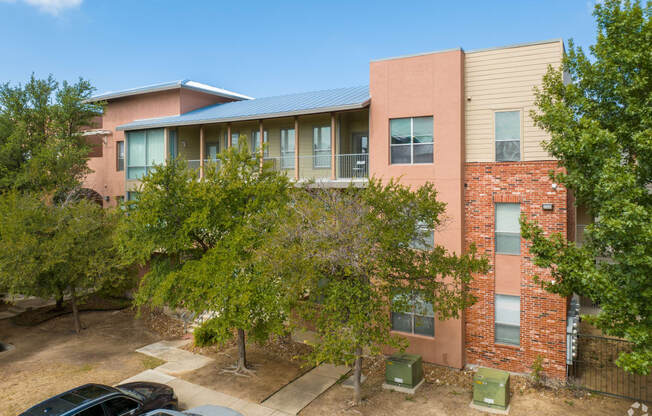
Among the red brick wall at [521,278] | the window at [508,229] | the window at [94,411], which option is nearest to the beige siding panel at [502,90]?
the red brick wall at [521,278]

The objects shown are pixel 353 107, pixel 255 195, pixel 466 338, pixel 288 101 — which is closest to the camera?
pixel 255 195

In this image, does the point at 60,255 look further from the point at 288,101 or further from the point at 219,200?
the point at 288,101

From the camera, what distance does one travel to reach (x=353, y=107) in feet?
52.3

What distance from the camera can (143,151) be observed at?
2266 centimetres

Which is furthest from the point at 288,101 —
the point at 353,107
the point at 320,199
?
the point at 320,199

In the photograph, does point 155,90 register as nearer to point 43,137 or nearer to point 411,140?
point 43,137

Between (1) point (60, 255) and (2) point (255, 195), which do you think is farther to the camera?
(1) point (60, 255)

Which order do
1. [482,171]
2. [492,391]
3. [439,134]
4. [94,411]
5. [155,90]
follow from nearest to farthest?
1. [94,411]
2. [492,391]
3. [482,171]
4. [439,134]
5. [155,90]

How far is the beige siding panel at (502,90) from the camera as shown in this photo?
1368 centimetres

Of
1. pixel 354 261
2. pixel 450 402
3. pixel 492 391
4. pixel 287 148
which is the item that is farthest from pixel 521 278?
pixel 287 148

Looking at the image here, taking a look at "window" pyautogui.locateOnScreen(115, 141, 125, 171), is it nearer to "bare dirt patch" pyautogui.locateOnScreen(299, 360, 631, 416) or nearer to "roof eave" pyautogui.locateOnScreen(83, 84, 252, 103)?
"roof eave" pyautogui.locateOnScreen(83, 84, 252, 103)

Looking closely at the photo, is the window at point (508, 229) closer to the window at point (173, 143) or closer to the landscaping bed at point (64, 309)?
the window at point (173, 143)

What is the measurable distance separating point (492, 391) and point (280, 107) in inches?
547

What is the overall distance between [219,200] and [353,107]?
624cm
